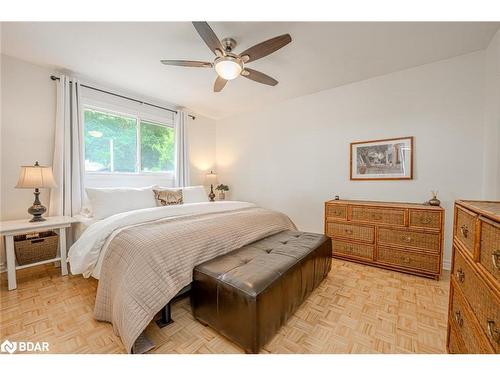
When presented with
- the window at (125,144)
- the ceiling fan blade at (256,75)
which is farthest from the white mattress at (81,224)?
the ceiling fan blade at (256,75)

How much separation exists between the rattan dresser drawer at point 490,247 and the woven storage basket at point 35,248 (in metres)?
3.47

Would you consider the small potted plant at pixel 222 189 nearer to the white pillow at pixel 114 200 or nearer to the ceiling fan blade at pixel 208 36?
the white pillow at pixel 114 200

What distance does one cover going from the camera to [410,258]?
7.43 feet

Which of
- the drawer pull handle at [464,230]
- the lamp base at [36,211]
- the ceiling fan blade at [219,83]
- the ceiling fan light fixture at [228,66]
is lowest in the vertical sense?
the lamp base at [36,211]

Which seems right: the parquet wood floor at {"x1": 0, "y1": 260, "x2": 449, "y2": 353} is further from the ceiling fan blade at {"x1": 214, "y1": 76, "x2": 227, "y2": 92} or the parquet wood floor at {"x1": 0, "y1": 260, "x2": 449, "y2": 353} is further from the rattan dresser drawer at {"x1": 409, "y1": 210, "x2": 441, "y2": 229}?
the ceiling fan blade at {"x1": 214, "y1": 76, "x2": 227, "y2": 92}

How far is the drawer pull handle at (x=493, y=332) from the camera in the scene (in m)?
0.70

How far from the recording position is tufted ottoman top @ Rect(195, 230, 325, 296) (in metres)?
1.27

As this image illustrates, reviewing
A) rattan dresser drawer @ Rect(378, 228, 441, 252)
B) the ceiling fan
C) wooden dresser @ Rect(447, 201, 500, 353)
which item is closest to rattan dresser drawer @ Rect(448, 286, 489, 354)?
wooden dresser @ Rect(447, 201, 500, 353)

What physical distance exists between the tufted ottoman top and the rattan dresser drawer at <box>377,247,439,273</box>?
92 cm

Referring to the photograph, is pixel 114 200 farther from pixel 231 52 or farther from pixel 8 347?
pixel 231 52

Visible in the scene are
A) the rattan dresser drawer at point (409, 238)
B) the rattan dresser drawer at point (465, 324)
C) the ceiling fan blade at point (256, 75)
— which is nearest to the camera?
the rattan dresser drawer at point (465, 324)

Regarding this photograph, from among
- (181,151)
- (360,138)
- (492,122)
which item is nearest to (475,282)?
(492,122)

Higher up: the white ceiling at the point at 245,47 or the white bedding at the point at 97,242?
the white ceiling at the point at 245,47

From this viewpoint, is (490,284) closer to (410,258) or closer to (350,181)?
(410,258)
